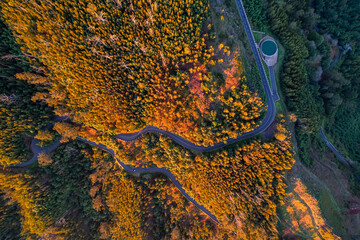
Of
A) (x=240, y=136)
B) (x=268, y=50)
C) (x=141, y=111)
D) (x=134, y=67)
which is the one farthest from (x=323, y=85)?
(x=134, y=67)

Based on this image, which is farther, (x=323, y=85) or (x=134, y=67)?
(x=323, y=85)

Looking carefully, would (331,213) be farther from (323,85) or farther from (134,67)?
(134,67)

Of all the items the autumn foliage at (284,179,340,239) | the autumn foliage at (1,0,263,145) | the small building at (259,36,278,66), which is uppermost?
the small building at (259,36,278,66)

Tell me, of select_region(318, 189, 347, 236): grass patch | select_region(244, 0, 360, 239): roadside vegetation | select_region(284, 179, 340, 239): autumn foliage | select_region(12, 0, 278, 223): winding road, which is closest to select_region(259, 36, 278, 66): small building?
select_region(12, 0, 278, 223): winding road

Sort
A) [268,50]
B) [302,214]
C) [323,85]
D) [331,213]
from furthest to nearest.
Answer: [323,85], [268,50], [331,213], [302,214]

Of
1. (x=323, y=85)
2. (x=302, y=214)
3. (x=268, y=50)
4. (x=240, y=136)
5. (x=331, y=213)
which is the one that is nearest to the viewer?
(x=302, y=214)

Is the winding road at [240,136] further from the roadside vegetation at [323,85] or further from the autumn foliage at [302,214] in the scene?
the autumn foliage at [302,214]

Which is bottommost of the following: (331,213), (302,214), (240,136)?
(302,214)

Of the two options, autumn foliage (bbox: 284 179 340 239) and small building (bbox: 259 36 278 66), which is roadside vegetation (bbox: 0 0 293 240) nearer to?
autumn foliage (bbox: 284 179 340 239)

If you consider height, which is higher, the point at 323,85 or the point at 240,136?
the point at 323,85
